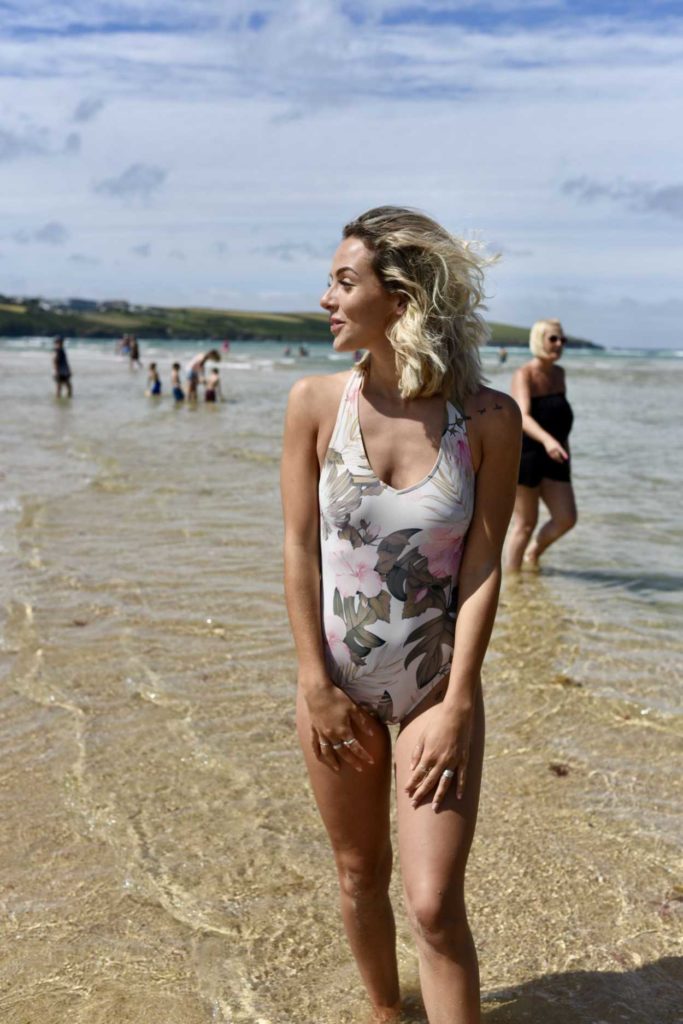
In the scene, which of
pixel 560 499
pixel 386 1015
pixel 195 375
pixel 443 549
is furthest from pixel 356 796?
pixel 195 375

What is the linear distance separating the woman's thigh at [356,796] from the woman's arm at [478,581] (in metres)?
0.19

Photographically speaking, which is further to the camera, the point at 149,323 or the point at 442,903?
the point at 149,323

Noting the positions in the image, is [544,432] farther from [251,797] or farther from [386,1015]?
[386,1015]

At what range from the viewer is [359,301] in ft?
9.77

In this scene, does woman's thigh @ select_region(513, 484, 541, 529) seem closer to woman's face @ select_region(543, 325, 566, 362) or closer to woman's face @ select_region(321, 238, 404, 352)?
woman's face @ select_region(543, 325, 566, 362)

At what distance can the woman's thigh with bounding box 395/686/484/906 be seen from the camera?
2.74 meters

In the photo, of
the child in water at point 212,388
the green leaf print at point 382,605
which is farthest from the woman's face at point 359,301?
the child in water at point 212,388

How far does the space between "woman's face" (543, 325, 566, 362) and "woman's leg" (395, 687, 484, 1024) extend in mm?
6325

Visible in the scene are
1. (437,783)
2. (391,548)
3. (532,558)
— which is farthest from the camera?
(532,558)

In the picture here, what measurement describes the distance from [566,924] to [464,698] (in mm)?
1553

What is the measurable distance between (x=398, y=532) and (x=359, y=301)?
630 millimetres

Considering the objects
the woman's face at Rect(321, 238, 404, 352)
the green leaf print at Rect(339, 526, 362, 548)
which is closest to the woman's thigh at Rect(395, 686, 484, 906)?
the green leaf print at Rect(339, 526, 362, 548)

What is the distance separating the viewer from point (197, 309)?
197 metres

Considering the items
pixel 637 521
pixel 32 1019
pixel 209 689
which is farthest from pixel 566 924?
pixel 637 521
